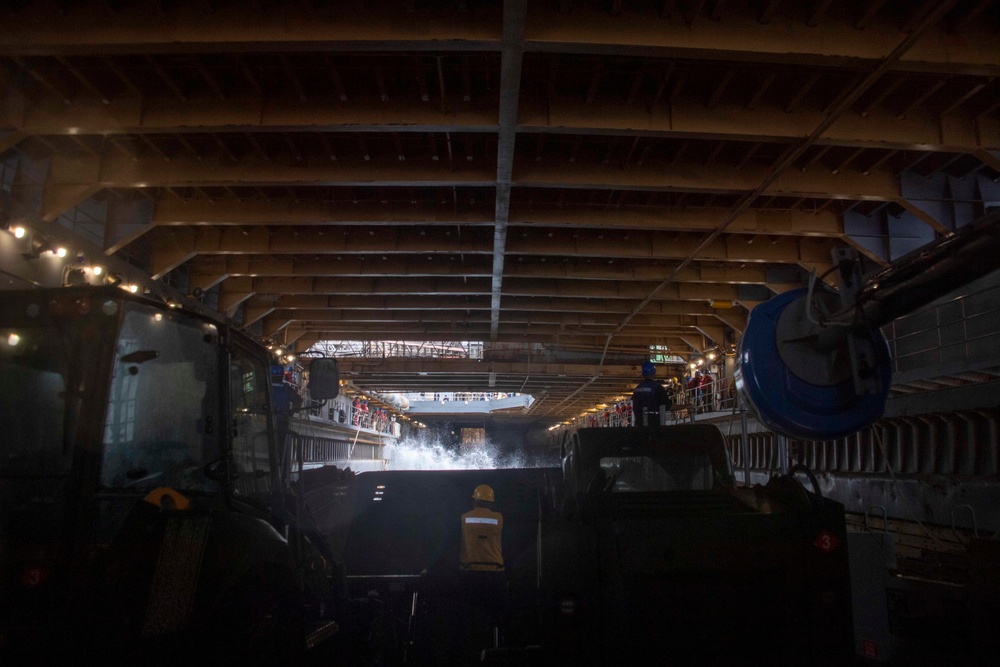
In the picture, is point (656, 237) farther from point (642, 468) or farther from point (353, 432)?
point (353, 432)

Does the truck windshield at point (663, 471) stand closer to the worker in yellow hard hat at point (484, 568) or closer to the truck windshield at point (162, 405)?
the worker in yellow hard hat at point (484, 568)

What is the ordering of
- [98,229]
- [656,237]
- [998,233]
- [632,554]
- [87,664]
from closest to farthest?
1. [87,664]
2. [998,233]
3. [632,554]
4. [98,229]
5. [656,237]

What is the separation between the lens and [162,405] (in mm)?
3395

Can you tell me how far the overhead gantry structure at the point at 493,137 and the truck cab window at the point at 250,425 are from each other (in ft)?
13.0

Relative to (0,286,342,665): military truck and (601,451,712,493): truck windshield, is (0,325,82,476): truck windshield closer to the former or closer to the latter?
(0,286,342,665): military truck

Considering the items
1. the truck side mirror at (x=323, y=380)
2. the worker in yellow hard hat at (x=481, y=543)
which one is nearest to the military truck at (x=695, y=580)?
the worker in yellow hard hat at (x=481, y=543)

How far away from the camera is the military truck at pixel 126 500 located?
2742mm

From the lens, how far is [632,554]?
12.6 ft

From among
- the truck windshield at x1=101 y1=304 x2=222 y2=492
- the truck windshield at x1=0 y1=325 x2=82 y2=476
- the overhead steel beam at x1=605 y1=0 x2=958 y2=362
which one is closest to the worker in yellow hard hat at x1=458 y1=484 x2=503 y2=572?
the truck windshield at x1=101 y1=304 x2=222 y2=492

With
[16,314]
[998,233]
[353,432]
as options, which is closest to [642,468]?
[998,233]

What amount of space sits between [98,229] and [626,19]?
9.59m

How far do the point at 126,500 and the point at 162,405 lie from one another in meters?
0.53

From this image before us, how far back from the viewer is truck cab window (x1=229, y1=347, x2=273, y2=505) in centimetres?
420

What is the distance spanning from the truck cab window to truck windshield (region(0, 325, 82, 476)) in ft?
3.20
